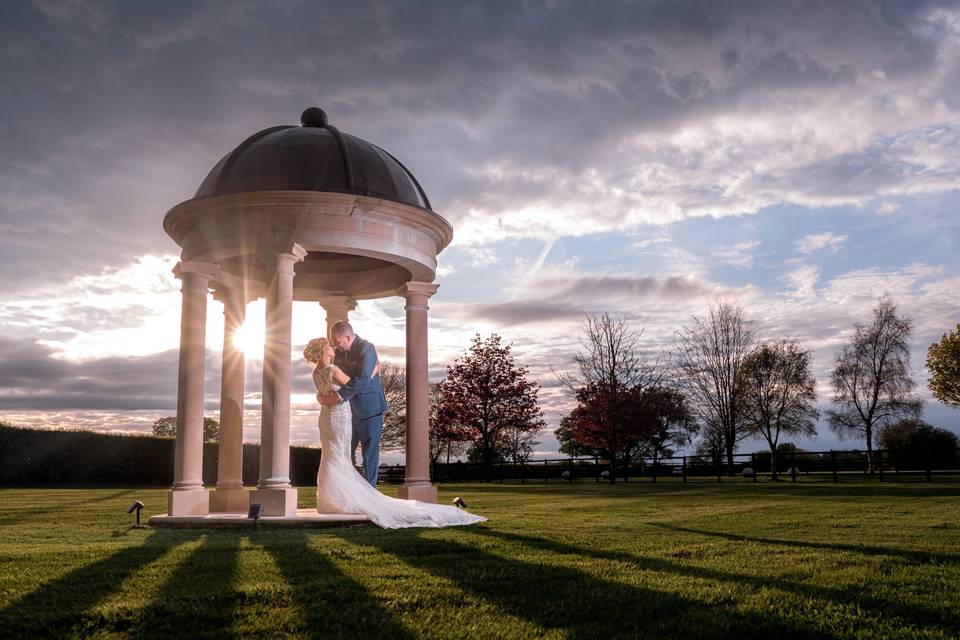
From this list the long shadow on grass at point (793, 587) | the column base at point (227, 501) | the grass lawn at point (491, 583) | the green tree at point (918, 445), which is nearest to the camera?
the grass lawn at point (491, 583)

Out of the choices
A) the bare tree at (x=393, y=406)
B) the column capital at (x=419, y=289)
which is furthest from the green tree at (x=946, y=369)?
the column capital at (x=419, y=289)

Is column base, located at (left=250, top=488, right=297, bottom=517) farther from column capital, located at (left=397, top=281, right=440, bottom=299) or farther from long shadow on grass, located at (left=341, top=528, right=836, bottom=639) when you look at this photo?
long shadow on grass, located at (left=341, top=528, right=836, bottom=639)

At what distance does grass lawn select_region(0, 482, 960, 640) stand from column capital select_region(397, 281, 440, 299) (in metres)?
5.77

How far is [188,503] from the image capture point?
46.6ft

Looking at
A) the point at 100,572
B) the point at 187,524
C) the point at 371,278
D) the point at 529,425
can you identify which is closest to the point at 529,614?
the point at 100,572

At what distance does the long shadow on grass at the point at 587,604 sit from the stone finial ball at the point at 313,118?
1023cm

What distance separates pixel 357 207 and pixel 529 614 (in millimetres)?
9486

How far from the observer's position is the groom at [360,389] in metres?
12.9

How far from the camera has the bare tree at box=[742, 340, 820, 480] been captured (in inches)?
1650

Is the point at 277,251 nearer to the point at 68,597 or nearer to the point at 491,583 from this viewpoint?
the point at 68,597

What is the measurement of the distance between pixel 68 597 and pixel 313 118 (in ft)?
38.0

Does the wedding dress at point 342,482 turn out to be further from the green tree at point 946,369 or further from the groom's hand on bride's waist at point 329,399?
the green tree at point 946,369

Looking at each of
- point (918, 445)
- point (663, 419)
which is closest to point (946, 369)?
point (918, 445)

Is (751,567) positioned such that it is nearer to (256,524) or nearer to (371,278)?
(256,524)
